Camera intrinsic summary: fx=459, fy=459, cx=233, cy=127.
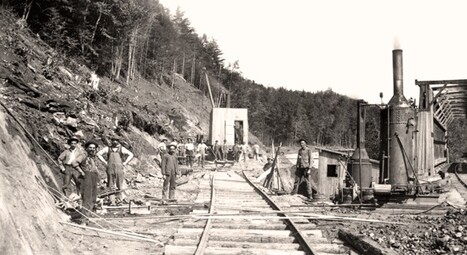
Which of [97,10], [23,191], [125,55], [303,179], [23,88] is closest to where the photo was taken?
[23,191]

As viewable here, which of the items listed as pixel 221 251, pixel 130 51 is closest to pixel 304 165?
pixel 221 251

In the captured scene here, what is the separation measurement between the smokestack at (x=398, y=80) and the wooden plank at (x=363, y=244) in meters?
5.28

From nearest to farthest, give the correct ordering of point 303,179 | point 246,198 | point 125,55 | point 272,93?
1. point 246,198
2. point 303,179
3. point 125,55
4. point 272,93

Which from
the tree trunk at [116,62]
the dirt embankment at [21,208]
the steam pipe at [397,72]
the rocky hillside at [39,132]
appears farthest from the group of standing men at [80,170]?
the tree trunk at [116,62]

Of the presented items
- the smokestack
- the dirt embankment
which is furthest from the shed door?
the dirt embankment

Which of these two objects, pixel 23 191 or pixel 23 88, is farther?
pixel 23 88

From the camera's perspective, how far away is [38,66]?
16.5m

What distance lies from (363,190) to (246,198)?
3.15 m

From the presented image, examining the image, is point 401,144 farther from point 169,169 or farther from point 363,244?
point 169,169

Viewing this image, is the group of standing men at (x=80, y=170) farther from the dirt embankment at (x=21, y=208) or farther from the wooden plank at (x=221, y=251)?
the wooden plank at (x=221, y=251)

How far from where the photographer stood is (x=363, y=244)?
669cm

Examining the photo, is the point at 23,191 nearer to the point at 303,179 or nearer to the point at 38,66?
the point at 303,179

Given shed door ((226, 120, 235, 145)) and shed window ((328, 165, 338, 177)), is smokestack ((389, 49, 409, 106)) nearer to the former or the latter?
shed window ((328, 165, 338, 177))

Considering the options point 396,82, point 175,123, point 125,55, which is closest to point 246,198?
point 396,82
